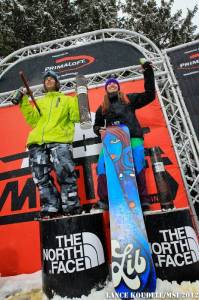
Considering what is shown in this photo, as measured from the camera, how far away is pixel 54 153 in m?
2.57

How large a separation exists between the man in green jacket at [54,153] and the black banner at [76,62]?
203 centimetres

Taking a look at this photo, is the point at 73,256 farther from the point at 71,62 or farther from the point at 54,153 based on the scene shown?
the point at 71,62

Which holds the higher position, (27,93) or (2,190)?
(27,93)

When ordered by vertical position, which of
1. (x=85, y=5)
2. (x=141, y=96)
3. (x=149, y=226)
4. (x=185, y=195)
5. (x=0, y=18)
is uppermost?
(x=85, y=5)

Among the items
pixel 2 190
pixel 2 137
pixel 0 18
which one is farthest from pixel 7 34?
pixel 2 190

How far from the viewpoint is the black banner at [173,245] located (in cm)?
204

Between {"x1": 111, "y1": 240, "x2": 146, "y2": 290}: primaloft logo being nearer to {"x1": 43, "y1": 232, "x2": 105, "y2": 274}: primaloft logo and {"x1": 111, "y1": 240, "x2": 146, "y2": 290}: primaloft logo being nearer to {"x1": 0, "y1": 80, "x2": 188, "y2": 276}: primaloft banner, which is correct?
{"x1": 43, "y1": 232, "x2": 105, "y2": 274}: primaloft logo

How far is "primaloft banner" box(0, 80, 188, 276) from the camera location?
127 inches

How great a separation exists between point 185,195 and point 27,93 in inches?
87.9

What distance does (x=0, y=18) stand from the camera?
10758 mm

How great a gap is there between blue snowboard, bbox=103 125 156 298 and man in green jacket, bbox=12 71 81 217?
17.1 inches

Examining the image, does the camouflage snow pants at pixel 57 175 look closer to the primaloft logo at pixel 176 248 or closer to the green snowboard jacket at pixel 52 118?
the green snowboard jacket at pixel 52 118

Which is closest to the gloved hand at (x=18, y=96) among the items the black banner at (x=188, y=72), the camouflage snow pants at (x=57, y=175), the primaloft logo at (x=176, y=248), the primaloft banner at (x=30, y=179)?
the camouflage snow pants at (x=57, y=175)

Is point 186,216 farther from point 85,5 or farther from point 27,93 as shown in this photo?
point 85,5
